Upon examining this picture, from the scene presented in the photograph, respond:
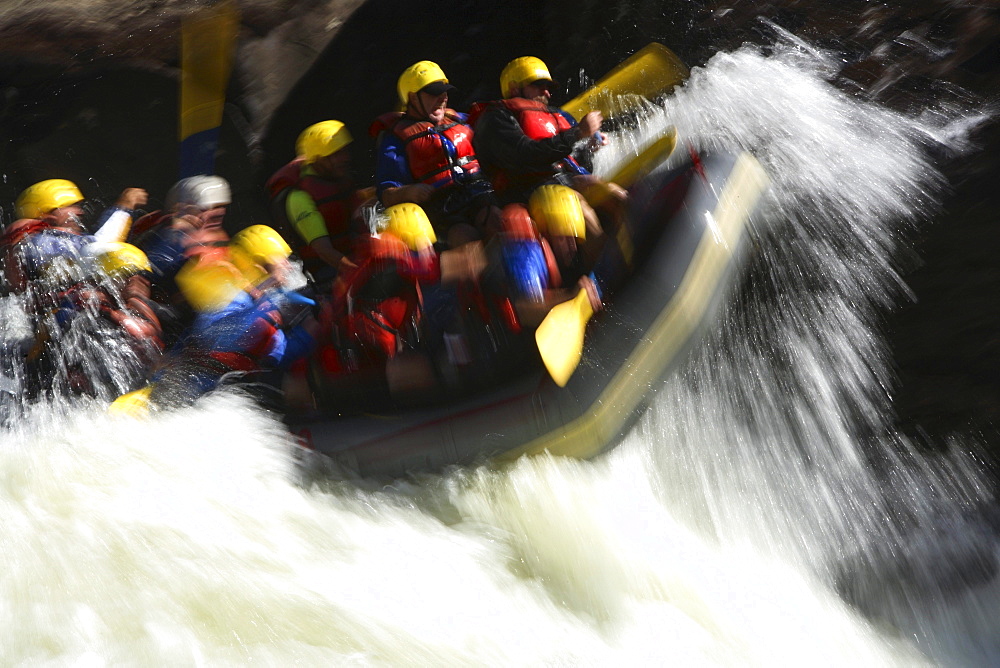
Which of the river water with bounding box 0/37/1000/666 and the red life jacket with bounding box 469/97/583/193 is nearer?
the river water with bounding box 0/37/1000/666

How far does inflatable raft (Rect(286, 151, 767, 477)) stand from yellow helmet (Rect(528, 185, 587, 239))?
155 mm

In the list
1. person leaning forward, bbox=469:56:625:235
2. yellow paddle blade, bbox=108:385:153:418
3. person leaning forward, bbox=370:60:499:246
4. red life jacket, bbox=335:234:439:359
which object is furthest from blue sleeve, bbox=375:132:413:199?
yellow paddle blade, bbox=108:385:153:418

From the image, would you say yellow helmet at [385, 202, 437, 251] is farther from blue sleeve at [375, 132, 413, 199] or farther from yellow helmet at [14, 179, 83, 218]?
yellow helmet at [14, 179, 83, 218]

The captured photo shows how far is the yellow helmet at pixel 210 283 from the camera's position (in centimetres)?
294

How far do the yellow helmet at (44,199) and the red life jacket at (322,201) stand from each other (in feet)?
3.56

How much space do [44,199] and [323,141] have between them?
57.6 inches

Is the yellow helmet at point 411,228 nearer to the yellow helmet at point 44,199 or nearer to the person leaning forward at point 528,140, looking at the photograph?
the person leaning forward at point 528,140

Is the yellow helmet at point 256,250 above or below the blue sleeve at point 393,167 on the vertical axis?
below

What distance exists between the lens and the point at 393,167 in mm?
3299

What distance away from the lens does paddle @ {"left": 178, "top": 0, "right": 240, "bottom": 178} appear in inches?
168

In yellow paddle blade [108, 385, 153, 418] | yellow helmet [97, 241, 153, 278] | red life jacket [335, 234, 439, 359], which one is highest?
red life jacket [335, 234, 439, 359]

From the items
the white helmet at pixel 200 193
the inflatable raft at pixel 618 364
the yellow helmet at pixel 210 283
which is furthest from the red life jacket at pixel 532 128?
the white helmet at pixel 200 193

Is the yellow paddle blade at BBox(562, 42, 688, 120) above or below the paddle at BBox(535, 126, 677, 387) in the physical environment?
above

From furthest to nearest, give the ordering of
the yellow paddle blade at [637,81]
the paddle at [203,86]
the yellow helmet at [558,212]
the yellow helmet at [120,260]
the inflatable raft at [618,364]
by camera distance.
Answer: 1. the paddle at [203,86]
2. the yellow paddle blade at [637,81]
3. the yellow helmet at [120,260]
4. the yellow helmet at [558,212]
5. the inflatable raft at [618,364]
